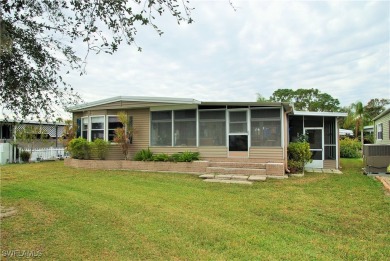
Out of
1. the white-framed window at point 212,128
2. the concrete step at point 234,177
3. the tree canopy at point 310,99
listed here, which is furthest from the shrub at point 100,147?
the tree canopy at point 310,99

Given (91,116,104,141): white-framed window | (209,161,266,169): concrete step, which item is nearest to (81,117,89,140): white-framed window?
(91,116,104,141): white-framed window

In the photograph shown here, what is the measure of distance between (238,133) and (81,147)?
7.98m

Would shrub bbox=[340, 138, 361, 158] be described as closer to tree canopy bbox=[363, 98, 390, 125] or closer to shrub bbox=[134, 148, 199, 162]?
shrub bbox=[134, 148, 199, 162]

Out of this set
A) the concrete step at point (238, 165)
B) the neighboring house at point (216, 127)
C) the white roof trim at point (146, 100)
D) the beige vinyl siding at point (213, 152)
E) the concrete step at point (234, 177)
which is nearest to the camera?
the concrete step at point (234, 177)

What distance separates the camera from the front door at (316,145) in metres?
14.1

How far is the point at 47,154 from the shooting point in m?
17.7

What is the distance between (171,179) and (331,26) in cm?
834

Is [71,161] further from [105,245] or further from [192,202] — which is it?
[105,245]

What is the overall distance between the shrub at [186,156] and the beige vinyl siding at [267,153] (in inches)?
96.5

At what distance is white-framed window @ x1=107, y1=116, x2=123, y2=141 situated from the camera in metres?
14.1

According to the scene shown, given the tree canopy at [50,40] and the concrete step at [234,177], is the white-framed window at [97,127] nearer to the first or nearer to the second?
the concrete step at [234,177]

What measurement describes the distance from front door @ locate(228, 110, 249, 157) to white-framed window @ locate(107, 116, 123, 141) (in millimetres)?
5840

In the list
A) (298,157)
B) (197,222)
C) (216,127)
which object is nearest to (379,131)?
(298,157)

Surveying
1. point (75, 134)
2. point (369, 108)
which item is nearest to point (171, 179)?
point (75, 134)
